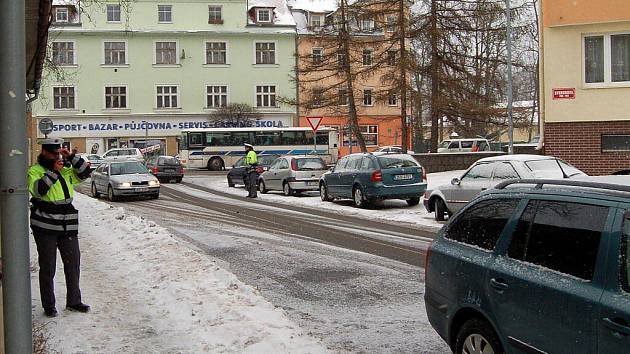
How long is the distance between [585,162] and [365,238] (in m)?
10.3

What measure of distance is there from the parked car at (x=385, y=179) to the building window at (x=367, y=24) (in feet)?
44.1

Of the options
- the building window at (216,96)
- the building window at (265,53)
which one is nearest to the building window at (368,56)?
the building window at (265,53)

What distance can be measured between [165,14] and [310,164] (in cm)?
3677

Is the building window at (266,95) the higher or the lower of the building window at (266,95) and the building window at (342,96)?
the higher

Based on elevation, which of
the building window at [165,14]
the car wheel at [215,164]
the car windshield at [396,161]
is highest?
the building window at [165,14]

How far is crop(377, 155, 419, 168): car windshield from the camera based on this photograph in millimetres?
18516

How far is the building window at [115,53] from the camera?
5556cm

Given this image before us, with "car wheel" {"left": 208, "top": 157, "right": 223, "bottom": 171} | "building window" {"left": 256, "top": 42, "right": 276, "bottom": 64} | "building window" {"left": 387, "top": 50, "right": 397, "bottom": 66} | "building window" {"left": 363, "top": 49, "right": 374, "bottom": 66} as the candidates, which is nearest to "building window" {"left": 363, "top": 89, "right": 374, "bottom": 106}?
"building window" {"left": 363, "top": 49, "right": 374, "bottom": 66}

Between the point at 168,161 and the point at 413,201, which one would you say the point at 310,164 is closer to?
the point at 413,201

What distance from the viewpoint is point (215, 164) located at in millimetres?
45281

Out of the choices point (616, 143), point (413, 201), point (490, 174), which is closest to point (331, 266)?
point (490, 174)

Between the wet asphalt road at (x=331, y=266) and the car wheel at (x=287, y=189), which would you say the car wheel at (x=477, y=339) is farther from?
the car wheel at (x=287, y=189)

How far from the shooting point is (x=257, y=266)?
32.7ft

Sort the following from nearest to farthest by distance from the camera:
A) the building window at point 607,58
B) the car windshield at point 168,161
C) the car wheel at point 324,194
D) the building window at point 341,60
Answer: the building window at point 607,58 < the car wheel at point 324,194 < the car windshield at point 168,161 < the building window at point 341,60
